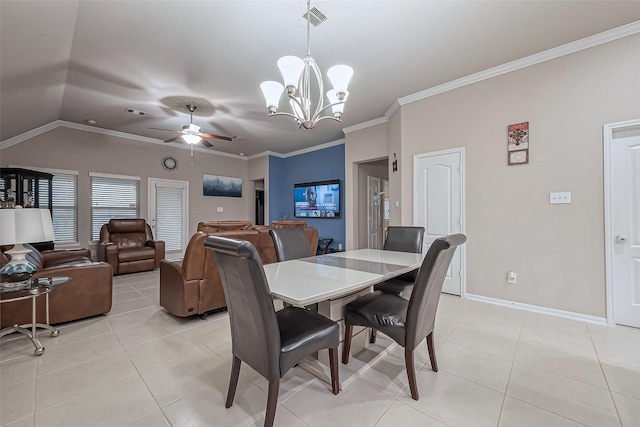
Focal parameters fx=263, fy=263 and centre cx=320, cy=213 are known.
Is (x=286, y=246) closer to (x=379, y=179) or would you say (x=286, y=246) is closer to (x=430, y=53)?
(x=430, y=53)

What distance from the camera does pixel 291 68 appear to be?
195cm

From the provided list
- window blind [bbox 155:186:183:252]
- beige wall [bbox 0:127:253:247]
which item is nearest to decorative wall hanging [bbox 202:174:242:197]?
beige wall [bbox 0:127:253:247]

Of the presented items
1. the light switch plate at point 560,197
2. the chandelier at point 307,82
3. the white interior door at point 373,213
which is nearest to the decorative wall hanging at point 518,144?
the light switch plate at point 560,197

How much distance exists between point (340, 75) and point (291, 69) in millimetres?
391

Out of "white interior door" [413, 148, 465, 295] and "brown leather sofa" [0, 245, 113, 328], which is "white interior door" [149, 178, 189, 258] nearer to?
"brown leather sofa" [0, 245, 113, 328]

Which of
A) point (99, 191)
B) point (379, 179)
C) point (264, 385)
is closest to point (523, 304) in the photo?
point (264, 385)

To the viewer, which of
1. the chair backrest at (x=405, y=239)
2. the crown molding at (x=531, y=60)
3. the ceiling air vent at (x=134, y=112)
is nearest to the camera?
the crown molding at (x=531, y=60)

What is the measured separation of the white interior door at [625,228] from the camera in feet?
8.14

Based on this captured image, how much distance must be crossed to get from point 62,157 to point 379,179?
639cm

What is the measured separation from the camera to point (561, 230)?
2789 mm

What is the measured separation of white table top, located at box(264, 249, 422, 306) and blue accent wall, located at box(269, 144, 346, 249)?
12.4 ft

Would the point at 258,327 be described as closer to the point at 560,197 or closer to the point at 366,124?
the point at 560,197

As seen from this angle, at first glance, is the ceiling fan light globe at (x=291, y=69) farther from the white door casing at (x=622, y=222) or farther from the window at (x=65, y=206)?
the window at (x=65, y=206)

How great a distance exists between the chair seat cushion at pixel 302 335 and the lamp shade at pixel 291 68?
1.63 meters
